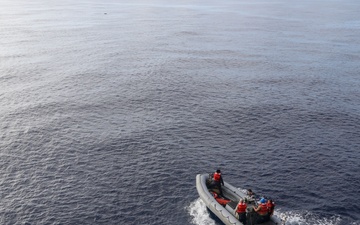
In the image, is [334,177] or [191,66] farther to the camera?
[191,66]

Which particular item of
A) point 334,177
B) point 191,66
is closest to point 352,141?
point 334,177

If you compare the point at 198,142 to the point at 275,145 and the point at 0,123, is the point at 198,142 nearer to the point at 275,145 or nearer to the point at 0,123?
the point at 275,145

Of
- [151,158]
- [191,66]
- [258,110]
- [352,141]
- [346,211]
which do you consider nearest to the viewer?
[346,211]

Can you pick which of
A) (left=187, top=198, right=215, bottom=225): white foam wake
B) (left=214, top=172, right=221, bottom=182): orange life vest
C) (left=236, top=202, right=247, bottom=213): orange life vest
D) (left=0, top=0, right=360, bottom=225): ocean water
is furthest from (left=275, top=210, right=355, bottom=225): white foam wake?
(left=187, top=198, right=215, bottom=225): white foam wake

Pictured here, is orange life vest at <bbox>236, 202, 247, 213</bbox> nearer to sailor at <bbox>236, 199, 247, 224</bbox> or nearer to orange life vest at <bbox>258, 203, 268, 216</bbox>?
sailor at <bbox>236, 199, 247, 224</bbox>

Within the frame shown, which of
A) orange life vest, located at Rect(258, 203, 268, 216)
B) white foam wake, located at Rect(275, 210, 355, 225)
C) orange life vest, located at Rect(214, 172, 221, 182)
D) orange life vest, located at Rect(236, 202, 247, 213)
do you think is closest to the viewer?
orange life vest, located at Rect(258, 203, 268, 216)

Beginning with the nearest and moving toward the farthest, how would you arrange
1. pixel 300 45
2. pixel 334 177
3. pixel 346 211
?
1. pixel 346 211
2. pixel 334 177
3. pixel 300 45

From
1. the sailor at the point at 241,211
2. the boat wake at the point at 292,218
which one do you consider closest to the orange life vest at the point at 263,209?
the sailor at the point at 241,211
